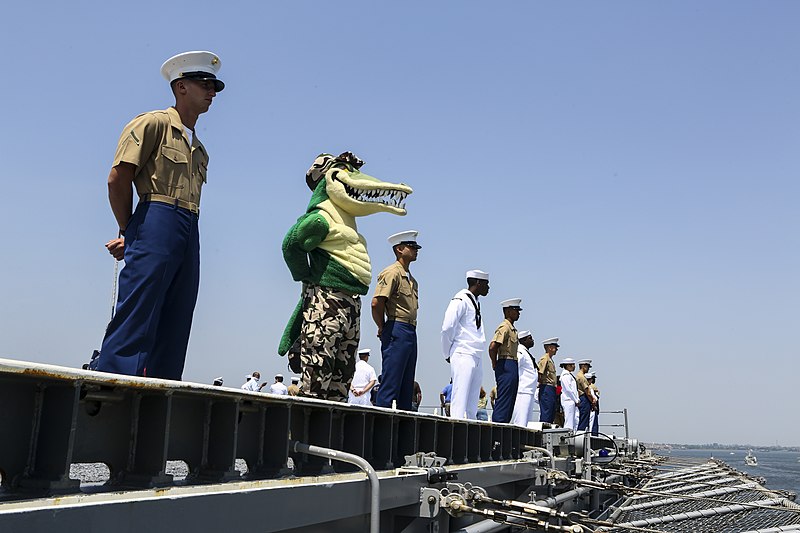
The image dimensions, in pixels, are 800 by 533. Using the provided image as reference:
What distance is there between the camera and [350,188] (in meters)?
5.79

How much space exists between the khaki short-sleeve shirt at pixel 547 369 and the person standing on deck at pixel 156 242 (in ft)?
37.0

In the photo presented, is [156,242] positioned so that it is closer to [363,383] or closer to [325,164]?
[325,164]

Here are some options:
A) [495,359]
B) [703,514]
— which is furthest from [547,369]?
[495,359]

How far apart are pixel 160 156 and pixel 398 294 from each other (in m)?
3.49

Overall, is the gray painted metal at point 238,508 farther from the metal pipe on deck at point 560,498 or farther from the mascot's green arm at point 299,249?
the metal pipe on deck at point 560,498

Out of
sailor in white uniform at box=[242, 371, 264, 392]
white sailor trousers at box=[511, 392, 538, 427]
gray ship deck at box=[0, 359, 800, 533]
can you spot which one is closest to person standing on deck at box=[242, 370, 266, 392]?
sailor in white uniform at box=[242, 371, 264, 392]

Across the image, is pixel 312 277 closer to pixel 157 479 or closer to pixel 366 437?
pixel 366 437

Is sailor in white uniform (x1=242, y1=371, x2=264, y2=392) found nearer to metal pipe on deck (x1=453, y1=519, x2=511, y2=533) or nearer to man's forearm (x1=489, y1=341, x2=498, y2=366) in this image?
man's forearm (x1=489, y1=341, x2=498, y2=366)

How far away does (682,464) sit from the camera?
26391 mm

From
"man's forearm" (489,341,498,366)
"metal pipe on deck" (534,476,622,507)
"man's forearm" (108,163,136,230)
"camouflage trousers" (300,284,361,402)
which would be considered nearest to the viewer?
"man's forearm" (108,163,136,230)

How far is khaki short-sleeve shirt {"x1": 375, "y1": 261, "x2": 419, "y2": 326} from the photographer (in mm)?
6770

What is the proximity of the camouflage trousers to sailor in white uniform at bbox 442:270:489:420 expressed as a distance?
8.82 feet

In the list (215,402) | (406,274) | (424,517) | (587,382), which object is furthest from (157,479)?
(587,382)

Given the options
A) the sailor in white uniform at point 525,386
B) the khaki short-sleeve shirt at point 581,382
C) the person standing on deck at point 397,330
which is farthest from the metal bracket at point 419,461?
the khaki short-sleeve shirt at point 581,382
